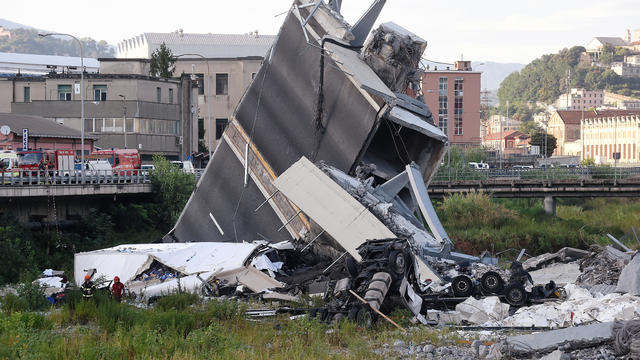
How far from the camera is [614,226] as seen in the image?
5316 centimetres

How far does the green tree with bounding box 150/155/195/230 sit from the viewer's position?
133 feet

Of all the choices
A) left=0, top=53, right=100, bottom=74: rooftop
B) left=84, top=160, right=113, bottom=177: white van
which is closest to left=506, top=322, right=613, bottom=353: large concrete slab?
left=84, top=160, right=113, bottom=177: white van

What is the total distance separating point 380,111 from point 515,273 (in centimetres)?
802

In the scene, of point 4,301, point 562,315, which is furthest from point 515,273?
point 4,301

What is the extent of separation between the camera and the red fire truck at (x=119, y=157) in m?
44.6

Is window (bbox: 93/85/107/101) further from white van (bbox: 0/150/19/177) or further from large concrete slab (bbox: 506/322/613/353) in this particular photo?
large concrete slab (bbox: 506/322/613/353)

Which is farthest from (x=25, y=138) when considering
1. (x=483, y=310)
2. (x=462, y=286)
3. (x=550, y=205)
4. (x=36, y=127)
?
(x=550, y=205)

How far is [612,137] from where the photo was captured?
126 meters

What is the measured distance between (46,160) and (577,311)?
27.1 m

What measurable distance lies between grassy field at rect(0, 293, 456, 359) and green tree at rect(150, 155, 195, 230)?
21148 millimetres

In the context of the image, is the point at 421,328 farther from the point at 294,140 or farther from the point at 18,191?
the point at 18,191

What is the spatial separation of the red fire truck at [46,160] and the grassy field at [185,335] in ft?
59.3

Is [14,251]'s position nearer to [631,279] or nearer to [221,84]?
[631,279]

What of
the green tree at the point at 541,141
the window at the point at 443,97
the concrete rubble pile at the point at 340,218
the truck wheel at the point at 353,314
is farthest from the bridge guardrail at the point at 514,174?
the green tree at the point at 541,141
